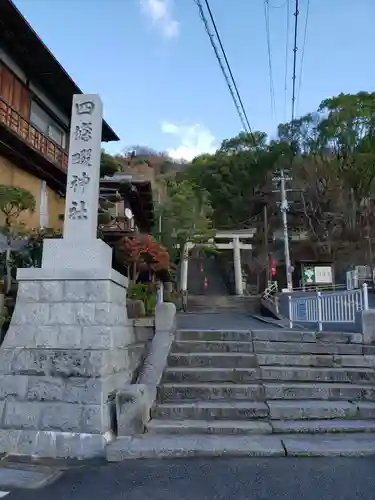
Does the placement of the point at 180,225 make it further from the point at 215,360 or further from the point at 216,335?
the point at 215,360

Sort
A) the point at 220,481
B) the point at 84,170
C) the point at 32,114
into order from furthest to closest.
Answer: the point at 32,114 → the point at 84,170 → the point at 220,481

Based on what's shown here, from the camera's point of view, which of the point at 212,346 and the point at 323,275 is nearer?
the point at 212,346

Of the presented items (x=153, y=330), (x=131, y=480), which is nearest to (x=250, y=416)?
(x=131, y=480)

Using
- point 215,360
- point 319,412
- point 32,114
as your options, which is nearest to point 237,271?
point 32,114

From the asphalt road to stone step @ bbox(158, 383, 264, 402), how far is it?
142cm

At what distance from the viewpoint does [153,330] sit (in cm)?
727

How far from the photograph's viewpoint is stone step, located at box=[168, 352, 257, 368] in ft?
20.3

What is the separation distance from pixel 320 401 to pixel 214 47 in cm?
607

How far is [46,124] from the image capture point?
14.4 meters

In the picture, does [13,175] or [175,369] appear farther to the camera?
[13,175]

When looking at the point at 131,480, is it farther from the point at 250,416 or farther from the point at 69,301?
the point at 69,301

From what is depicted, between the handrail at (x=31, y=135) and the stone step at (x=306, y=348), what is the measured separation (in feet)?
30.1

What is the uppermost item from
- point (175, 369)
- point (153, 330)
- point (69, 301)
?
point (69, 301)

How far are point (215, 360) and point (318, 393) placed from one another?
5.31 ft
